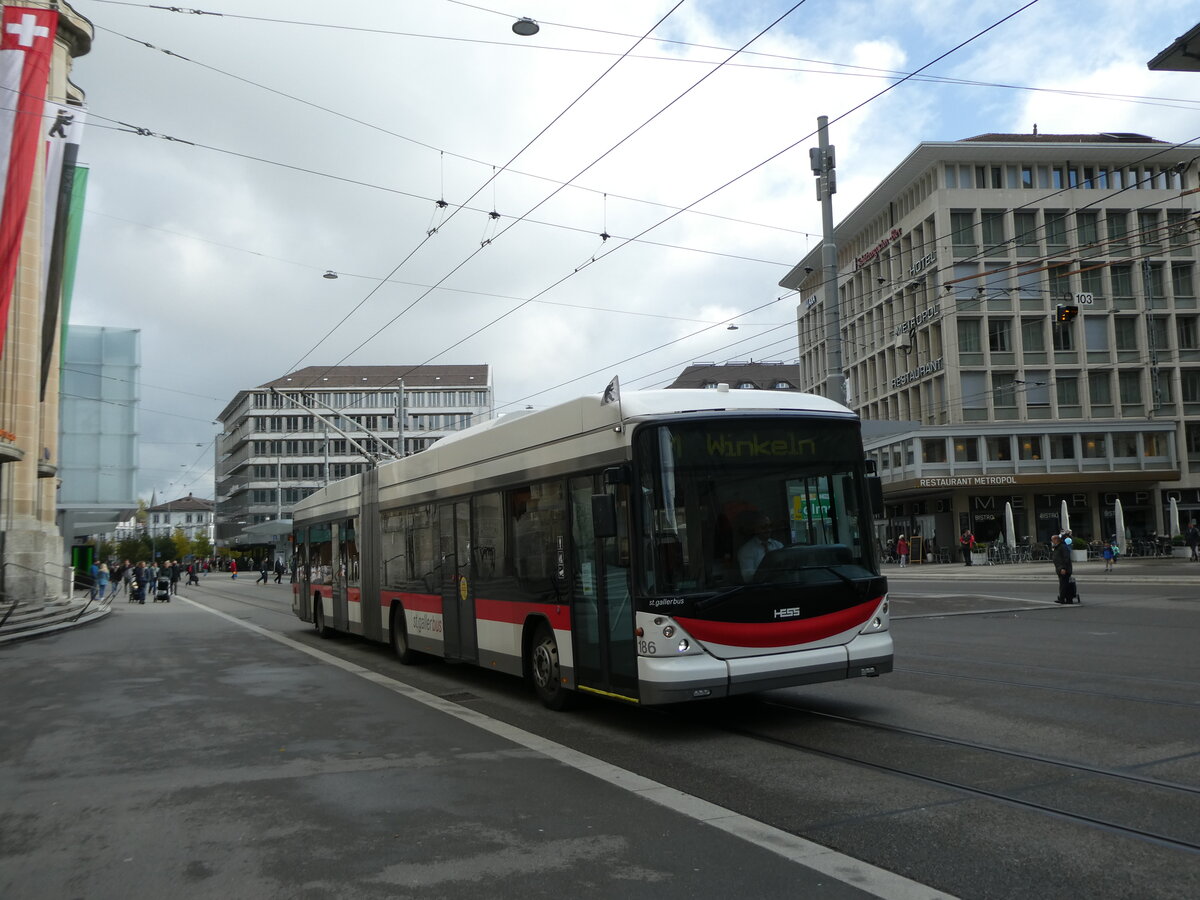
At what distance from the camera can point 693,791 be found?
6531 millimetres

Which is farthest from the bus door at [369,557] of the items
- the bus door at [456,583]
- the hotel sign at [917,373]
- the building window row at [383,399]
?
the building window row at [383,399]

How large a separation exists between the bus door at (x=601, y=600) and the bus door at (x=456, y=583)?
2811 mm

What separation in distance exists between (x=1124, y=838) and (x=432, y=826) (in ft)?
11.9

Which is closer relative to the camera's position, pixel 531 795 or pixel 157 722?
pixel 531 795

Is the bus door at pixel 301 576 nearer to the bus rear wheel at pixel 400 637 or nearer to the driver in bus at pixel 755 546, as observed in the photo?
the bus rear wheel at pixel 400 637

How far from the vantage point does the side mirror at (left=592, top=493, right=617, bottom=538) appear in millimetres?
8156

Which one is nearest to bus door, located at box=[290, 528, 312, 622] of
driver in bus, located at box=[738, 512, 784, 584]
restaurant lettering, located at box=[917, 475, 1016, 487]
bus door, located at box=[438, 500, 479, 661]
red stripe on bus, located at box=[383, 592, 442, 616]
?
red stripe on bus, located at box=[383, 592, 442, 616]

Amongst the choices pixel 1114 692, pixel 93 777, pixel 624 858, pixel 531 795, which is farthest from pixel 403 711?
pixel 1114 692

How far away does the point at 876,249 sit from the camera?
6072cm

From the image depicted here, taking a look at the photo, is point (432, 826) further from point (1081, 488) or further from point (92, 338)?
point (1081, 488)

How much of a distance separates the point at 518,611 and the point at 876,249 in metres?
54.7

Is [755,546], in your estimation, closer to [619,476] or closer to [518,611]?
[619,476]

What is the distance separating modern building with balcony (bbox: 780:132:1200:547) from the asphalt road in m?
43.1

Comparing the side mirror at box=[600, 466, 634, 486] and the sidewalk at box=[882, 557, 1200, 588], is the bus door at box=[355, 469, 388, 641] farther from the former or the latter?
the sidewalk at box=[882, 557, 1200, 588]
